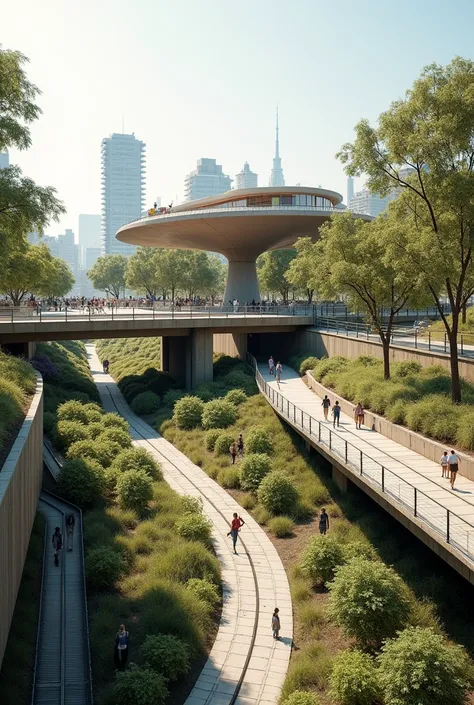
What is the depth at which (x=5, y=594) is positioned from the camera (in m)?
12.7

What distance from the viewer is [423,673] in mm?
12367

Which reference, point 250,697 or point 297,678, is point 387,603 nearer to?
point 297,678

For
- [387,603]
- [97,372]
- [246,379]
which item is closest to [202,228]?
[246,379]

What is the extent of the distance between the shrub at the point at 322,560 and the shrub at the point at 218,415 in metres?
15.9

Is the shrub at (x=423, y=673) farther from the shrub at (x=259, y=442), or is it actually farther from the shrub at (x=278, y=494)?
the shrub at (x=259, y=442)

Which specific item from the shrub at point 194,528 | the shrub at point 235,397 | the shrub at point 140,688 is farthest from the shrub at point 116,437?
the shrub at point 140,688

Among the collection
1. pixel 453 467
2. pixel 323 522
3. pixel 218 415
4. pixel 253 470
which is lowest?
pixel 323 522

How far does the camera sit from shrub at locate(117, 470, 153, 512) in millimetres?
23469

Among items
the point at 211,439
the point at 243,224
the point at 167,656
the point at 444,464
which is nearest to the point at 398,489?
the point at 444,464

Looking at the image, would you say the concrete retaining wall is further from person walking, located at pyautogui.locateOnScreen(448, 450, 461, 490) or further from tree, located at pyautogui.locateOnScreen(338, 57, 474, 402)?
tree, located at pyautogui.locateOnScreen(338, 57, 474, 402)

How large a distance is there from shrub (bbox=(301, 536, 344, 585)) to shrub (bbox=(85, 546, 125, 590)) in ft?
18.8

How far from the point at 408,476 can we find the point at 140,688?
401 inches

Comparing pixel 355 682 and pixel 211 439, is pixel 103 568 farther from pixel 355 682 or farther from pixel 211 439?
pixel 211 439

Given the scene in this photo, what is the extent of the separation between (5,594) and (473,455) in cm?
1453
